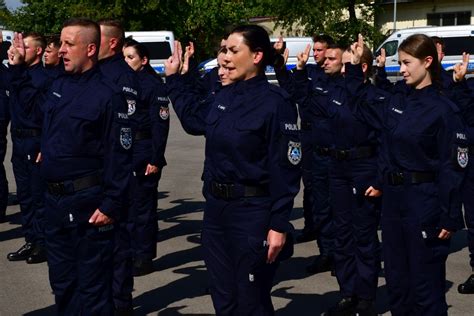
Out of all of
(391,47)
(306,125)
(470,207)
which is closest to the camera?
(470,207)

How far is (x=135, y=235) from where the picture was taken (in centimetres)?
816

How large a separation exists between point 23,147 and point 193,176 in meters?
6.05

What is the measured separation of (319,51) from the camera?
327 inches

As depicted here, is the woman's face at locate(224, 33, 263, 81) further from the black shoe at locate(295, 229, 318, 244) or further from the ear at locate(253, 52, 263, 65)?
the black shoe at locate(295, 229, 318, 244)

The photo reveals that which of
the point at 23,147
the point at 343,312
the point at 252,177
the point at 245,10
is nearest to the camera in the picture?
the point at 252,177

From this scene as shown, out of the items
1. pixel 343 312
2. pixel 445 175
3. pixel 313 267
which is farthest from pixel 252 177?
pixel 313 267

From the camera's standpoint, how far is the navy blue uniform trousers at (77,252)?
16.8 ft

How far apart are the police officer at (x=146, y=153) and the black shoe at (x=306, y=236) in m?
2.05

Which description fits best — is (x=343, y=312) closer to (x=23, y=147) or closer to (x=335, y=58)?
(x=335, y=58)

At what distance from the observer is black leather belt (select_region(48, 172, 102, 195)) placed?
5.09 metres

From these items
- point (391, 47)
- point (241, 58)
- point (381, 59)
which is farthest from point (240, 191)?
point (391, 47)

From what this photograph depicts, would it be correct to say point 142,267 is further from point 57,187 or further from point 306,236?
point 57,187

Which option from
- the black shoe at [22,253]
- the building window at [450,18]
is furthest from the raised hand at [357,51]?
the building window at [450,18]

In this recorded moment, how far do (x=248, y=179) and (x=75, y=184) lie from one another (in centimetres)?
116
